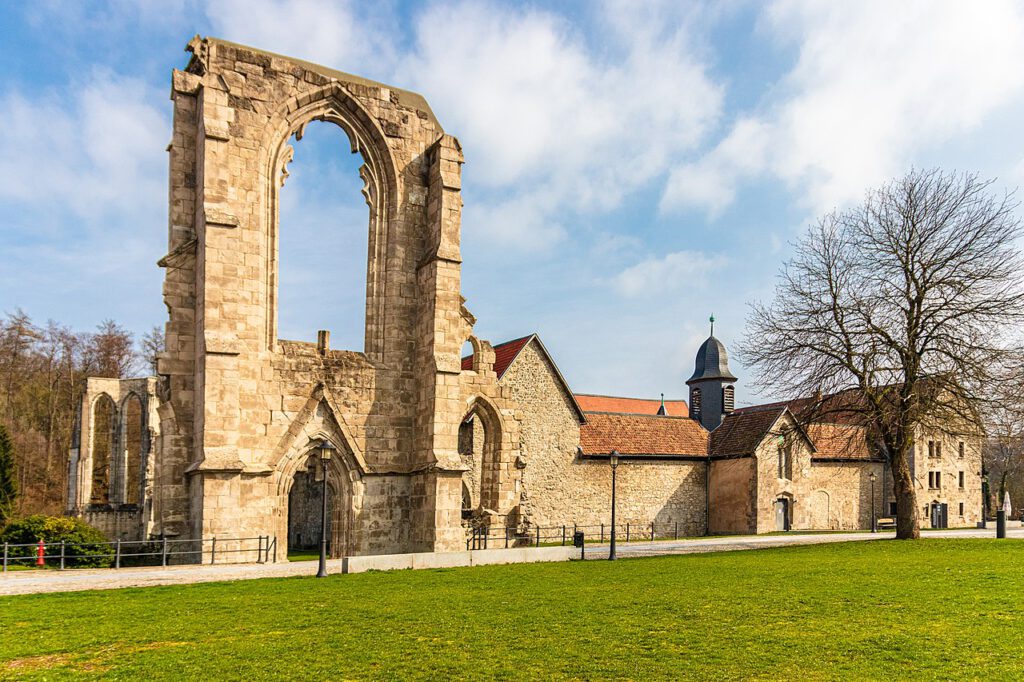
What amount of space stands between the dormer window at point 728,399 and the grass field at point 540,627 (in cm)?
2792

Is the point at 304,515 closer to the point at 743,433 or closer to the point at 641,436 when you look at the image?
the point at 641,436

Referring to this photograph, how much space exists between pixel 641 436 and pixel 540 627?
28.3 m

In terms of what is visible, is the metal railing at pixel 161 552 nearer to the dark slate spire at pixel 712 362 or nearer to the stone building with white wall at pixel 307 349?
the stone building with white wall at pixel 307 349

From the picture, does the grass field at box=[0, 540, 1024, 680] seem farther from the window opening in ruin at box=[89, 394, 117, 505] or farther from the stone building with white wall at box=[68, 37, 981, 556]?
the window opening in ruin at box=[89, 394, 117, 505]

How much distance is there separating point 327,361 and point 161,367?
398 centimetres

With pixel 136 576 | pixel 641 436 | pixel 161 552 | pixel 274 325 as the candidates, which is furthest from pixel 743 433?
pixel 136 576

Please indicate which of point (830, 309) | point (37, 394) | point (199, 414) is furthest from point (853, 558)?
point (37, 394)

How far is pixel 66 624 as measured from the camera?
10.8 m

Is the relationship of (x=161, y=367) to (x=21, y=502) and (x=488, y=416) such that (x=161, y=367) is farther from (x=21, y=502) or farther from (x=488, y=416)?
(x=21, y=502)

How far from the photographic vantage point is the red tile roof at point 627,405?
58.1 meters

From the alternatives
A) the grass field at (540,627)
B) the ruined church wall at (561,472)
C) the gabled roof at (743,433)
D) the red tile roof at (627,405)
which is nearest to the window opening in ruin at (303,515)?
the ruined church wall at (561,472)

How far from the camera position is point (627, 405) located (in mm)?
63062

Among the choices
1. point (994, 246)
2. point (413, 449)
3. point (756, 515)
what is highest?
point (994, 246)

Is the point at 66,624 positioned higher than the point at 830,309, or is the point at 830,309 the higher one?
the point at 830,309
